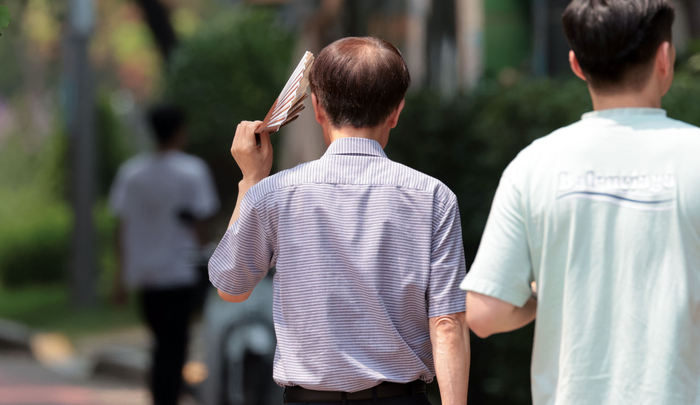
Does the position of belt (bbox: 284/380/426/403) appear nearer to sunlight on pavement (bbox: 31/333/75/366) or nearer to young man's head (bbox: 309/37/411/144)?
young man's head (bbox: 309/37/411/144)

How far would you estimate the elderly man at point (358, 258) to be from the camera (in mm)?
2068

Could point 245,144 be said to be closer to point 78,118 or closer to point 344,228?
point 344,228

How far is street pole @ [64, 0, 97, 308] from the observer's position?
1137 cm

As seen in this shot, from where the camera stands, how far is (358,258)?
2.06 metres

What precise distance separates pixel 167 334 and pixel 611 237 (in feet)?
12.8

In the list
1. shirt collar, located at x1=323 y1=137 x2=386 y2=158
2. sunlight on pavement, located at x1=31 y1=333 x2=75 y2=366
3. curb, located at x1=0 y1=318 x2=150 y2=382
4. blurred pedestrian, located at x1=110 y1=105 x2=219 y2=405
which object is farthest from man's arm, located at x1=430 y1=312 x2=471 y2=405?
sunlight on pavement, located at x1=31 y1=333 x2=75 y2=366

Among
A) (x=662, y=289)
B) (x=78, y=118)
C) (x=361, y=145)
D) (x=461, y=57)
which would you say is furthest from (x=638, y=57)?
(x=78, y=118)

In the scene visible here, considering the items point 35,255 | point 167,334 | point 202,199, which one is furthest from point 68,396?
point 35,255

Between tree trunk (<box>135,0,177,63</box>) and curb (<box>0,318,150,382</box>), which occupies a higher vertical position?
tree trunk (<box>135,0,177,63</box>)

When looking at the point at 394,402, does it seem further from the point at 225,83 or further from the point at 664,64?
the point at 225,83

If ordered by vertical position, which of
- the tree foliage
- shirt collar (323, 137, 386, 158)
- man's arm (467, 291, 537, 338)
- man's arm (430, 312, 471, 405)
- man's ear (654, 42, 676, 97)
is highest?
the tree foliage

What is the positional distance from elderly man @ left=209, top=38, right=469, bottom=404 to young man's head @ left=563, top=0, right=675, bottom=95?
0.46 meters

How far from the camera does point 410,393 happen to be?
2.14 m

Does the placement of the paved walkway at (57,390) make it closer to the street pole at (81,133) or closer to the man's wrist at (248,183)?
the street pole at (81,133)
